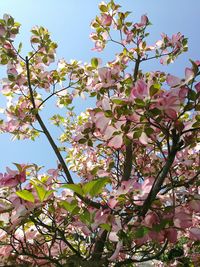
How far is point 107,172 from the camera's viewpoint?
91.4 inches

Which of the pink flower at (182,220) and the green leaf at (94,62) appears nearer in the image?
the pink flower at (182,220)

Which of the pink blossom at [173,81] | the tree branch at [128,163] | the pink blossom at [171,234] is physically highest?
the tree branch at [128,163]

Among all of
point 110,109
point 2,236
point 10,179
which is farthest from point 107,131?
point 2,236

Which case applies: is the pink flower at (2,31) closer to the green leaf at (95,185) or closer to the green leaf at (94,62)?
the green leaf at (94,62)

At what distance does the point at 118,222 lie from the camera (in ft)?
4.94

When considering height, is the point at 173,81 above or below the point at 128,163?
below

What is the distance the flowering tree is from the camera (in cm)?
141

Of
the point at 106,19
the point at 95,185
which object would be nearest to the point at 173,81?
the point at 95,185

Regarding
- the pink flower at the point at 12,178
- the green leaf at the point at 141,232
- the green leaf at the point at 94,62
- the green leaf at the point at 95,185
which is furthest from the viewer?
the green leaf at the point at 94,62

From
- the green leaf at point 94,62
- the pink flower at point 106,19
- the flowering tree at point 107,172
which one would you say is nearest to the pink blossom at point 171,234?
the flowering tree at point 107,172

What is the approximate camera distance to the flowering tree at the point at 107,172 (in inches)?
55.6

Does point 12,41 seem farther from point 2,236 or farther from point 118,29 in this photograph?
point 2,236

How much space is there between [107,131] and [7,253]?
86 centimetres

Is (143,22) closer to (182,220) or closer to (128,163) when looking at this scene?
(128,163)
